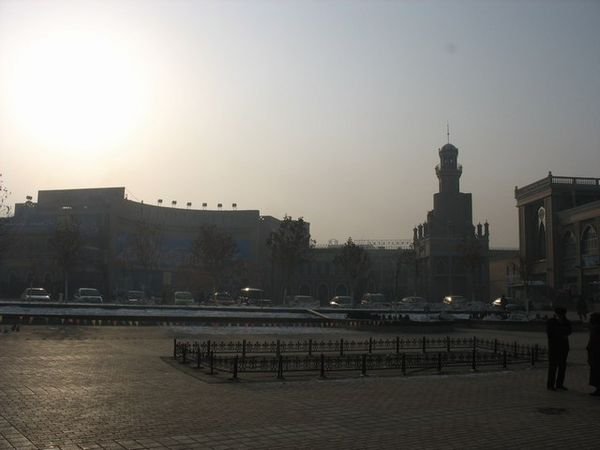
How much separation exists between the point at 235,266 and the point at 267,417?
2855 inches

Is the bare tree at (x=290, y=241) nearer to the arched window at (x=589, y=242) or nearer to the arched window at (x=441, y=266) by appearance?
the arched window at (x=589, y=242)

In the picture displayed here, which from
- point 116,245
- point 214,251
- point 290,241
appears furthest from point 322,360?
point 116,245

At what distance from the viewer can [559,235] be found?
7312cm

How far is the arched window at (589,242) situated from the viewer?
66562 millimetres

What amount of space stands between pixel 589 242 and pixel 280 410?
65.4 metres

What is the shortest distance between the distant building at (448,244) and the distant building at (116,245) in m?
24.7

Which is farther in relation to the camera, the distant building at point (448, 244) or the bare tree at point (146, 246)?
the distant building at point (448, 244)

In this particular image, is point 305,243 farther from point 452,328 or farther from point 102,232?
point 102,232

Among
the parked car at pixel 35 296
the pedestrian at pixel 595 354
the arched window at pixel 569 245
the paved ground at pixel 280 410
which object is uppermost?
the arched window at pixel 569 245

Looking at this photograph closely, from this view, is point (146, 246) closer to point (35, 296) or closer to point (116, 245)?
point (116, 245)

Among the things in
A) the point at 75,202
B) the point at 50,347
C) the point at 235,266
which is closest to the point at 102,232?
the point at 75,202

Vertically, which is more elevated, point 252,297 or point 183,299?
point 252,297

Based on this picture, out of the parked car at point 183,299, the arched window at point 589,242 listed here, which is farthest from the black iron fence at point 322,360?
the arched window at point 589,242

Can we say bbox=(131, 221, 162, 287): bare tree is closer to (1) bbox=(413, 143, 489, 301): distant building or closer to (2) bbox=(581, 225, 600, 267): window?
(1) bbox=(413, 143, 489, 301): distant building
